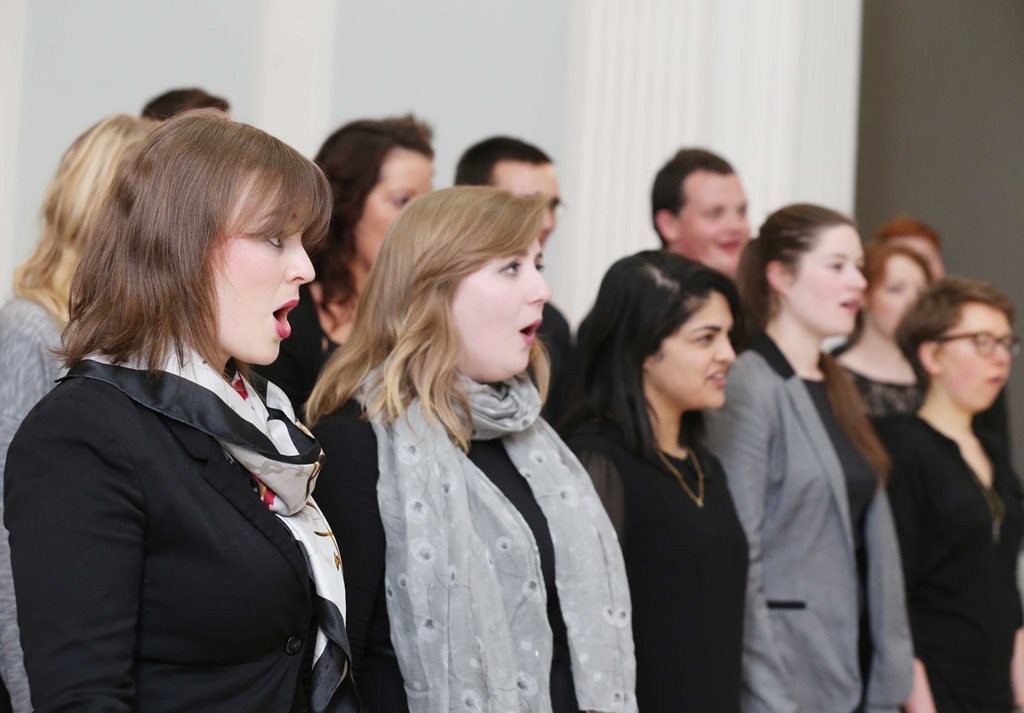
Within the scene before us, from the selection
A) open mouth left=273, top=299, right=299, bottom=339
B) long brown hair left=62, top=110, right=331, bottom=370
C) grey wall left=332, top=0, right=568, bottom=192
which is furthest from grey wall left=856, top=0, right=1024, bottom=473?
long brown hair left=62, top=110, right=331, bottom=370

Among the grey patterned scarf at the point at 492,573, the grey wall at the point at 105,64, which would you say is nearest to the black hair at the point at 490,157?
the grey wall at the point at 105,64

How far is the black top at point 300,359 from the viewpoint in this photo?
290cm

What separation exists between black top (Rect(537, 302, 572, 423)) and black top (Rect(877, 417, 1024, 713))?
0.91 m

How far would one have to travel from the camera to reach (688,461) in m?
3.06

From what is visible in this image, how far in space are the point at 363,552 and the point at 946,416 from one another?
7.11 feet

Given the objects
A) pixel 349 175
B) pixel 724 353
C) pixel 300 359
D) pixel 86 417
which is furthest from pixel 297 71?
pixel 86 417

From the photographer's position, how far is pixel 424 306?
250 cm

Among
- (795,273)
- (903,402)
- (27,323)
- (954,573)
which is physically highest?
(795,273)

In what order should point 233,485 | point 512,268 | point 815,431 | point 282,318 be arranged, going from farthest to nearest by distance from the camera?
point 815,431, point 512,268, point 282,318, point 233,485

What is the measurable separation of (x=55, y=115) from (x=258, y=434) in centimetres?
284

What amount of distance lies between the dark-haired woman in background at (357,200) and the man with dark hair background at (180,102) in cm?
35

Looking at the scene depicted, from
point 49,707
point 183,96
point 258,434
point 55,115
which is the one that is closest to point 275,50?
point 55,115

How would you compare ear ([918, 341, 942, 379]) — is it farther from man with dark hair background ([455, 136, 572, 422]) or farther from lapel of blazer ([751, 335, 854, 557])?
man with dark hair background ([455, 136, 572, 422])

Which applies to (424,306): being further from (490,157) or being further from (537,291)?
(490,157)
